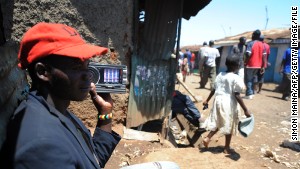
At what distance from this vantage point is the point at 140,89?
4.88 meters

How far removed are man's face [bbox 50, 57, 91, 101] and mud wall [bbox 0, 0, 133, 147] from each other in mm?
2303

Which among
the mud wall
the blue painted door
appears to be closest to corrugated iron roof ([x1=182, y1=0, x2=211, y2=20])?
the mud wall

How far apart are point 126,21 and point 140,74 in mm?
967

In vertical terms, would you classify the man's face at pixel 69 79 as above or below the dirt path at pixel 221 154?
above

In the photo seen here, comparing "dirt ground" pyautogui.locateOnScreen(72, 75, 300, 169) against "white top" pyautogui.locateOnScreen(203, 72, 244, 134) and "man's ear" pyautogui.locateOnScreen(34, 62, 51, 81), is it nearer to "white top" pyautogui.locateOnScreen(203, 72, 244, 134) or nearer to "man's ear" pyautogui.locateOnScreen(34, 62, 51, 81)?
"white top" pyautogui.locateOnScreen(203, 72, 244, 134)

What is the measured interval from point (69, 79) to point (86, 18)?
296 centimetres

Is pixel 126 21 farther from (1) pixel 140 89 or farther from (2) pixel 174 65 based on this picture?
(2) pixel 174 65

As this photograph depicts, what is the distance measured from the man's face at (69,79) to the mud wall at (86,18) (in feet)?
7.55

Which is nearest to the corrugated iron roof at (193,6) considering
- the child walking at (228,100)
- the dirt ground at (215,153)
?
the child walking at (228,100)

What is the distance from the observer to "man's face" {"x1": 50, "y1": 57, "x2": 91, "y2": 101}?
1198mm

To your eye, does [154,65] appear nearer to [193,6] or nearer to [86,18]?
[86,18]

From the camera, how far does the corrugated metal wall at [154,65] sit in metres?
4.80

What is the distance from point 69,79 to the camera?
1235mm

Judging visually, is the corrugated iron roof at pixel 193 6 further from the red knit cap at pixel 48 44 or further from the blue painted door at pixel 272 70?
the blue painted door at pixel 272 70
